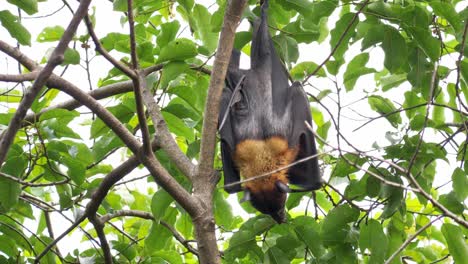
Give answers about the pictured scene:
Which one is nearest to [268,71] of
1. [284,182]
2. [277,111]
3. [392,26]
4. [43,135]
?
[277,111]

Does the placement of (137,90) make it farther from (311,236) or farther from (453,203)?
(453,203)

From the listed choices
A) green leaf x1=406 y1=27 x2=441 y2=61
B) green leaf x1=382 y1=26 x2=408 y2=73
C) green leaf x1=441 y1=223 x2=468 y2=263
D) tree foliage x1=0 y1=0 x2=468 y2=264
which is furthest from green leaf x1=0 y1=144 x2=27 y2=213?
green leaf x1=441 y1=223 x2=468 y2=263

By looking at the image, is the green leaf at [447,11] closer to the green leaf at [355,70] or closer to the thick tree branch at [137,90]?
the green leaf at [355,70]

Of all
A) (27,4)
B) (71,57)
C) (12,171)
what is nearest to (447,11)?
(71,57)

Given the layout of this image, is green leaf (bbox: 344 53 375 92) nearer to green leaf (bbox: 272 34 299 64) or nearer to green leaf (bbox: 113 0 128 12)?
green leaf (bbox: 272 34 299 64)

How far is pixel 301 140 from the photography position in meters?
6.88

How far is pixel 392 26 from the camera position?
5770 millimetres

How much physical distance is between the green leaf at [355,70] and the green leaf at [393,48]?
24cm

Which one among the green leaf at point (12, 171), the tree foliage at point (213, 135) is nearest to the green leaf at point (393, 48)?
the tree foliage at point (213, 135)

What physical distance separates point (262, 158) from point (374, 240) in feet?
5.36

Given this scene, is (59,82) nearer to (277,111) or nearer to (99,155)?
(99,155)

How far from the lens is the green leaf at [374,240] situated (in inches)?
211

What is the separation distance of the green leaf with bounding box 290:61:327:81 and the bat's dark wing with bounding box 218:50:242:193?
0.50 metres

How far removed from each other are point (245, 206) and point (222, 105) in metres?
1.05
